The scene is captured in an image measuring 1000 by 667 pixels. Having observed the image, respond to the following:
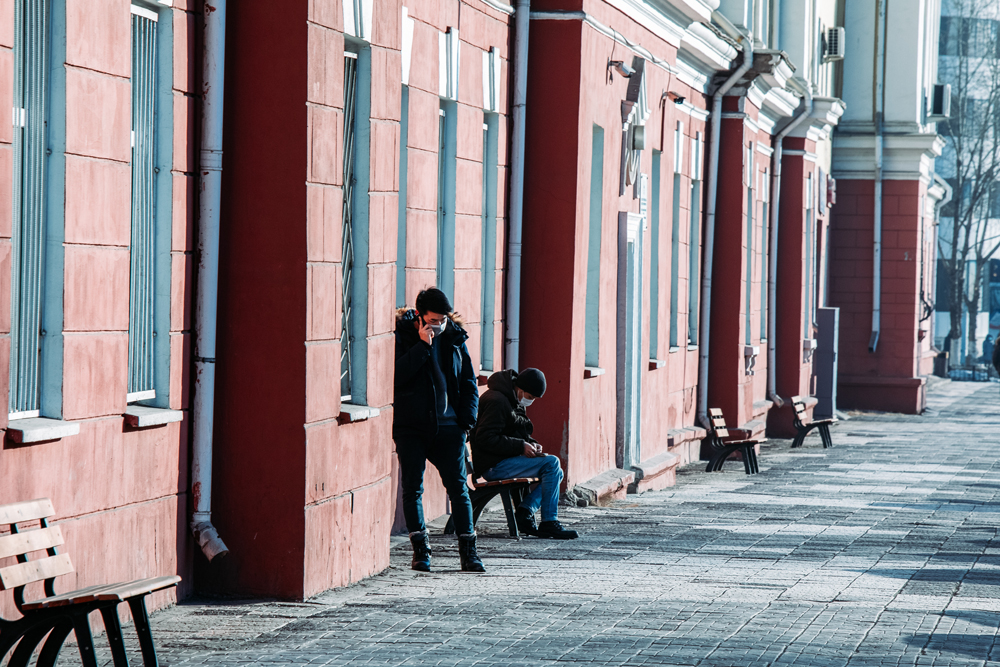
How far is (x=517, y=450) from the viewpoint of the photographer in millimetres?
10625

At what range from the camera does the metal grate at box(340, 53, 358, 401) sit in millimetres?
8914

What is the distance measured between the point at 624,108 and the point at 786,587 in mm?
6396

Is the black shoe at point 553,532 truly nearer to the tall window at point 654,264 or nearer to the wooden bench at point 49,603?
the wooden bench at point 49,603

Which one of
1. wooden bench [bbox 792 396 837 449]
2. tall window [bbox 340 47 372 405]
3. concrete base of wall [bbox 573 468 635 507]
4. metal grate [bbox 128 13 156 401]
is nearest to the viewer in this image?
metal grate [bbox 128 13 156 401]

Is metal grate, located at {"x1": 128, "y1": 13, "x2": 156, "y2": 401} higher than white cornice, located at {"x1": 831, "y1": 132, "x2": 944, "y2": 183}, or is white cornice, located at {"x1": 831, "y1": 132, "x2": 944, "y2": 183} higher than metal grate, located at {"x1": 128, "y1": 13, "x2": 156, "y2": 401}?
white cornice, located at {"x1": 831, "y1": 132, "x2": 944, "y2": 183}

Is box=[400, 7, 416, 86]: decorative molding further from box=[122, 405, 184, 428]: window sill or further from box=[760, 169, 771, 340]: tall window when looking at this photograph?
box=[760, 169, 771, 340]: tall window

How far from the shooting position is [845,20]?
95.5ft

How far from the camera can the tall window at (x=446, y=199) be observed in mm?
11516

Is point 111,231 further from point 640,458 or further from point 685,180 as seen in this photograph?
point 685,180

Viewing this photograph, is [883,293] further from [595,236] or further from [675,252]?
[595,236]

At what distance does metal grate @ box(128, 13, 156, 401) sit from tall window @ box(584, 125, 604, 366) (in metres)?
6.36

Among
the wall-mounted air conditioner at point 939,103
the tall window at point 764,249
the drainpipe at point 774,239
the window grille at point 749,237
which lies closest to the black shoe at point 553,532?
the window grille at point 749,237

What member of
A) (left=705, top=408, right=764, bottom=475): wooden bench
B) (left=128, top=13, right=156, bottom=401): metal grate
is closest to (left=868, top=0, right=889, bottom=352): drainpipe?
(left=705, top=408, right=764, bottom=475): wooden bench

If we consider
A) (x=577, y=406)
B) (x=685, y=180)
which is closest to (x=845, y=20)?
(x=685, y=180)
